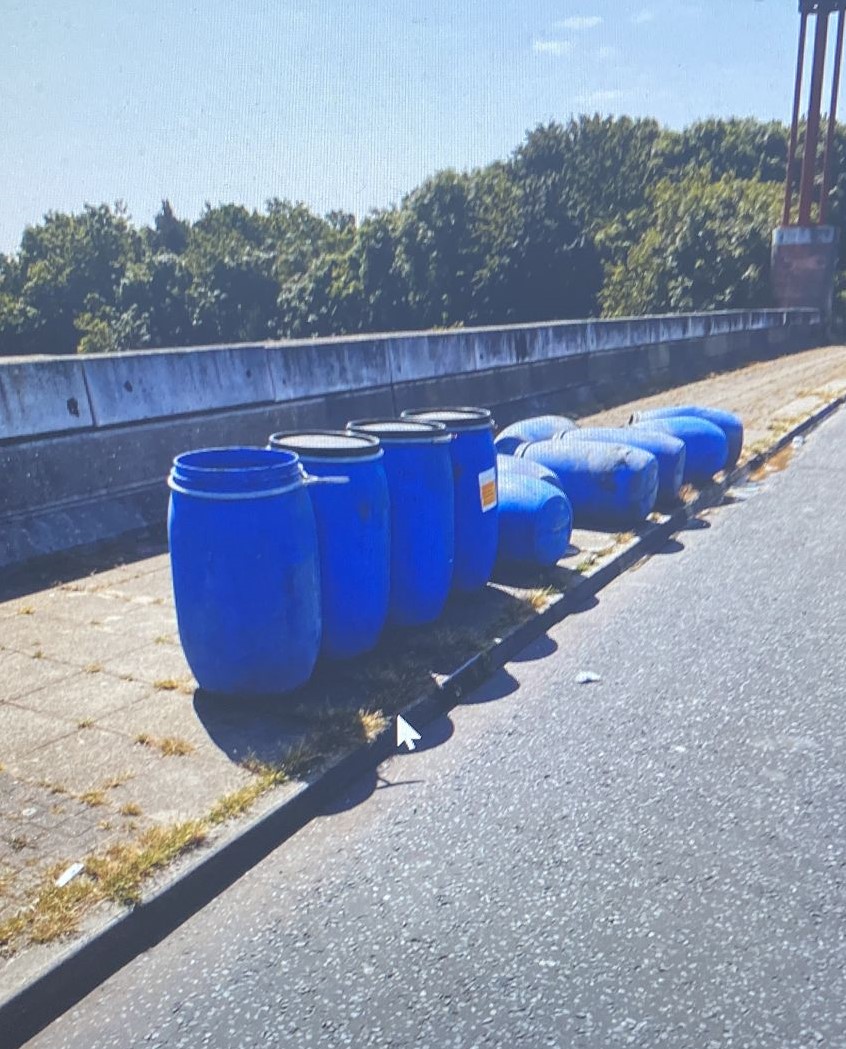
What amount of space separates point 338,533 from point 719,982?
246 cm

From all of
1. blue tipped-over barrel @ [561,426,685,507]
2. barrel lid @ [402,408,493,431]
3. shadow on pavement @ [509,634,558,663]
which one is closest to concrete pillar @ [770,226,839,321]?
blue tipped-over barrel @ [561,426,685,507]

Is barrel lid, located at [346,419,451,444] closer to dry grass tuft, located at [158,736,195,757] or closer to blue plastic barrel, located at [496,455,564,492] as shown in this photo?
blue plastic barrel, located at [496,455,564,492]

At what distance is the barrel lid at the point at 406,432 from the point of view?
494 cm

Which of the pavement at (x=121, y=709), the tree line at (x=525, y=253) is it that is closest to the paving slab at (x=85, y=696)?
the pavement at (x=121, y=709)

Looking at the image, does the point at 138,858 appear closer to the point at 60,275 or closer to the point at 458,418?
the point at 458,418

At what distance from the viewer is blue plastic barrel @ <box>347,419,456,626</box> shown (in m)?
4.94

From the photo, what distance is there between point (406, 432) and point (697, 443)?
4454 millimetres

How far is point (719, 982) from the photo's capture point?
8.66 ft

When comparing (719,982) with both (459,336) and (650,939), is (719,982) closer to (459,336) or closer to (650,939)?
→ (650,939)

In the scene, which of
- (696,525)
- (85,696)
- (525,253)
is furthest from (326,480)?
(525,253)

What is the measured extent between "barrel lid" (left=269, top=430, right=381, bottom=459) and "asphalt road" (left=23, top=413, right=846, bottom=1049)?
128 centimetres

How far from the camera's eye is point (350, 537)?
4.46 meters

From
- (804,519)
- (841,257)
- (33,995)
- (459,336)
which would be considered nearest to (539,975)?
(33,995)

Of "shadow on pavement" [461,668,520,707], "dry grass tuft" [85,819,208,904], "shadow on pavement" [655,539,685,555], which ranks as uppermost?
"dry grass tuft" [85,819,208,904]
